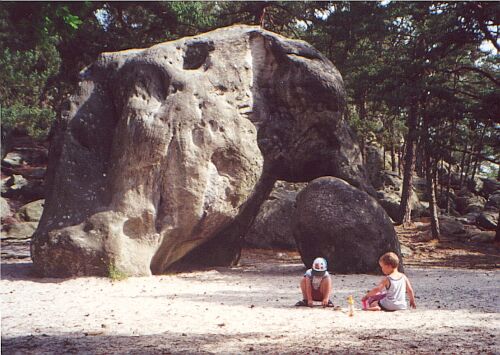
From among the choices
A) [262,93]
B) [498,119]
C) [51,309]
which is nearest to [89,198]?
[51,309]

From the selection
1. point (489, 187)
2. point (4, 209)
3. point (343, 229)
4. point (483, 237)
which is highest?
point (489, 187)

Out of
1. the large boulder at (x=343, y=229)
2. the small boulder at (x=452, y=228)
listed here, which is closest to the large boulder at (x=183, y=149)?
the large boulder at (x=343, y=229)

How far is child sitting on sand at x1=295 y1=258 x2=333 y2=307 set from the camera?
6695 mm

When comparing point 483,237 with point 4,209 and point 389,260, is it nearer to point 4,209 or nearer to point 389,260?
point 389,260

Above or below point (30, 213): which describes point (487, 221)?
below

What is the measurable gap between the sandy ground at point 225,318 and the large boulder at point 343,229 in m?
0.82

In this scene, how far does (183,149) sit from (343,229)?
3702 mm

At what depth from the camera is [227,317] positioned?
20.5ft

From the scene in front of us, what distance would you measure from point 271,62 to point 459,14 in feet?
25.2

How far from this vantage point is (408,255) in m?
17.1

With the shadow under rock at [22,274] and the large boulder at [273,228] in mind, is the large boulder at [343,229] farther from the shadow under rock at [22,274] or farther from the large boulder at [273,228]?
the large boulder at [273,228]

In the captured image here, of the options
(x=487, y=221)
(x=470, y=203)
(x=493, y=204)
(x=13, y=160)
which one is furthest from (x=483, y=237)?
(x=13, y=160)

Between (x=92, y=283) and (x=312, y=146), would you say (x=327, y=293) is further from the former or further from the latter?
(x=312, y=146)

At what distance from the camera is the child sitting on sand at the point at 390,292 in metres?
6.41
